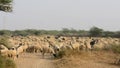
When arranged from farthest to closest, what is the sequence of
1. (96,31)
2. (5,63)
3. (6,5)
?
(96,31), (6,5), (5,63)

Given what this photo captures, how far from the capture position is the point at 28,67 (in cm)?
2480

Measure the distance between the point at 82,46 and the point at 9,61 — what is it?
2007 centimetres

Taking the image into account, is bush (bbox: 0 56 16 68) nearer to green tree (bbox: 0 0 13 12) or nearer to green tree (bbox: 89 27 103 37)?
green tree (bbox: 0 0 13 12)

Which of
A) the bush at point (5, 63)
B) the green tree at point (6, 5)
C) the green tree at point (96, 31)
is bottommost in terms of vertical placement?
the green tree at point (96, 31)

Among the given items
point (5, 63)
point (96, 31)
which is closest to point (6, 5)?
point (5, 63)

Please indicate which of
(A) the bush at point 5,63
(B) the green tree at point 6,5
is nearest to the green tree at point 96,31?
(B) the green tree at point 6,5

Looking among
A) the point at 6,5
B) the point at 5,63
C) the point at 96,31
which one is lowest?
the point at 96,31

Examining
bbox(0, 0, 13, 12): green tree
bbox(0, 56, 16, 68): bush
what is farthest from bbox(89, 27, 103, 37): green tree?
bbox(0, 56, 16, 68): bush

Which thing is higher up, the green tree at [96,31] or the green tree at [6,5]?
the green tree at [6,5]

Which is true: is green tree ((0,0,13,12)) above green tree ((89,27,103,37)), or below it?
above

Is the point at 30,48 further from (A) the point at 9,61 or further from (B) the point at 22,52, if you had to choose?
(A) the point at 9,61

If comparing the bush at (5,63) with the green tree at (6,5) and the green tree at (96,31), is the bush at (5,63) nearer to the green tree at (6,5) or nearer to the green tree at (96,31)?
the green tree at (6,5)

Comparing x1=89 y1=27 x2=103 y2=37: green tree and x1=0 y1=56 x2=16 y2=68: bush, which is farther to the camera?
x1=89 y1=27 x2=103 y2=37: green tree

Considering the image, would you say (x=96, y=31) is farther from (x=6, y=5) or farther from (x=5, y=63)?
(x=5, y=63)
